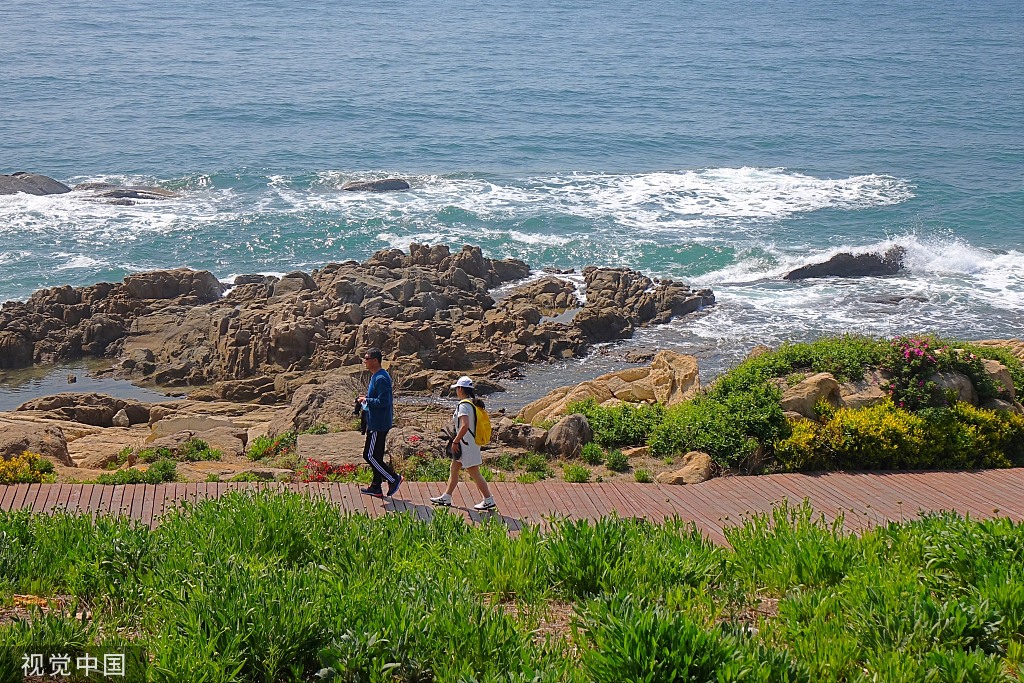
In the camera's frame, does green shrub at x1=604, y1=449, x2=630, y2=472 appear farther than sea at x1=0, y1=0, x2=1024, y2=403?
No

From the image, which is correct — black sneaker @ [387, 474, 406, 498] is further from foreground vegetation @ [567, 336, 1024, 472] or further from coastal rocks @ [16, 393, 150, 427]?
coastal rocks @ [16, 393, 150, 427]

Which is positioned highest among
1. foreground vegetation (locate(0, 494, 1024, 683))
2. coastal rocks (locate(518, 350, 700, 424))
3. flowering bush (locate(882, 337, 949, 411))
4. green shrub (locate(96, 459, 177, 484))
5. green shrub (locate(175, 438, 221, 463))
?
foreground vegetation (locate(0, 494, 1024, 683))

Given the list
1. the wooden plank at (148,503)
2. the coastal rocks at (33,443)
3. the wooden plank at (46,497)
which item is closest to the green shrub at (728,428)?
the wooden plank at (148,503)

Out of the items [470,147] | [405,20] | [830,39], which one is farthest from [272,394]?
[405,20]

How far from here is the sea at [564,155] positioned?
30.7 metres

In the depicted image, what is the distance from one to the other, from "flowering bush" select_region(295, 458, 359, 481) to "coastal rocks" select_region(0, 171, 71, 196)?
3218cm

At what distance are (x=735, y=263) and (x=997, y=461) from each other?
771 inches

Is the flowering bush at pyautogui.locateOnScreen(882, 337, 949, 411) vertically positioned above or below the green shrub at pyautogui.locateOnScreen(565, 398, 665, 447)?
above

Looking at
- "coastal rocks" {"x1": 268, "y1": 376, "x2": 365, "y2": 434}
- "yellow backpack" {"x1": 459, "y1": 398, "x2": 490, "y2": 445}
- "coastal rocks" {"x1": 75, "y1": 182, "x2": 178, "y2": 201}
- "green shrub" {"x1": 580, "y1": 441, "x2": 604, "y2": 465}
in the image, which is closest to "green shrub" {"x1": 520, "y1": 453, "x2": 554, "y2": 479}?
"green shrub" {"x1": 580, "y1": 441, "x2": 604, "y2": 465}

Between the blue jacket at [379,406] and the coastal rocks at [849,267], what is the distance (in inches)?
869

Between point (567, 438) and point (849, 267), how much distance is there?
2038cm

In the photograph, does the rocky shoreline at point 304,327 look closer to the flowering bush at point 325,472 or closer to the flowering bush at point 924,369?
the flowering bush at point 325,472

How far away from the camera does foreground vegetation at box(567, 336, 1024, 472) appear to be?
12.5 metres

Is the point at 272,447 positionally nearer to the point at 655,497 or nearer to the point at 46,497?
the point at 46,497
